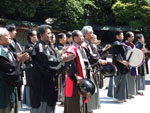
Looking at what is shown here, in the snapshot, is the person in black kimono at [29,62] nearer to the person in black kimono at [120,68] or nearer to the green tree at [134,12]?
the person in black kimono at [120,68]

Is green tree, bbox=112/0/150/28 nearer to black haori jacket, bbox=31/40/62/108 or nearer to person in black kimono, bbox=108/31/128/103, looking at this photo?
person in black kimono, bbox=108/31/128/103

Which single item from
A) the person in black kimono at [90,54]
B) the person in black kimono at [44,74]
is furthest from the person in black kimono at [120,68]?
the person in black kimono at [44,74]

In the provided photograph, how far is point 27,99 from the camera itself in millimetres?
6934

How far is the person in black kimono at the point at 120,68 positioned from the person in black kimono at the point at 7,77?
397 centimetres

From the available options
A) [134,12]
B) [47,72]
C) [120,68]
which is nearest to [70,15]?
[134,12]

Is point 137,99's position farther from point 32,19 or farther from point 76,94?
point 32,19

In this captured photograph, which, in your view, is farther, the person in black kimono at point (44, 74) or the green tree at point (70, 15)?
the green tree at point (70, 15)

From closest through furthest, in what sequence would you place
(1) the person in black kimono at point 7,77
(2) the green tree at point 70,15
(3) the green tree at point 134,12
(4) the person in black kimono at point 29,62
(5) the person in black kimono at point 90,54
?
(1) the person in black kimono at point 7,77 → (5) the person in black kimono at point 90,54 → (4) the person in black kimono at point 29,62 → (3) the green tree at point 134,12 → (2) the green tree at point 70,15

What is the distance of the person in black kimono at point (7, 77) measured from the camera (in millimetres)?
3785

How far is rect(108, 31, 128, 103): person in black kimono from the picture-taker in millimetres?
7430

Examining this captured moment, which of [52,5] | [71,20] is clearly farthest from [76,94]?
[71,20]

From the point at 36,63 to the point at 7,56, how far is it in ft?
1.68

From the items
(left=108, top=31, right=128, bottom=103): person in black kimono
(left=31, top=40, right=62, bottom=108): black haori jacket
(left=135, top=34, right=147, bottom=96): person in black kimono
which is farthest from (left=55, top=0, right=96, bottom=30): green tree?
(left=31, top=40, right=62, bottom=108): black haori jacket

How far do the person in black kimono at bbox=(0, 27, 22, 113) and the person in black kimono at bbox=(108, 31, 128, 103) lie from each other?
13.0ft
